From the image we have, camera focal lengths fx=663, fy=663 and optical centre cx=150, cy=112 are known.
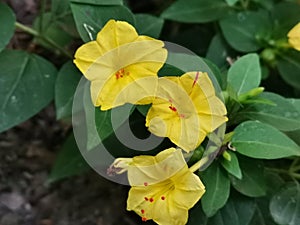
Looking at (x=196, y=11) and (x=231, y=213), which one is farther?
(x=196, y=11)

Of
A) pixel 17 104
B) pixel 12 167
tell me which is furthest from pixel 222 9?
pixel 12 167

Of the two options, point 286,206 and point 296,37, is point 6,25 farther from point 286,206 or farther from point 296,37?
point 286,206

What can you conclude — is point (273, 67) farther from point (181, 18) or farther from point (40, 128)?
point (40, 128)

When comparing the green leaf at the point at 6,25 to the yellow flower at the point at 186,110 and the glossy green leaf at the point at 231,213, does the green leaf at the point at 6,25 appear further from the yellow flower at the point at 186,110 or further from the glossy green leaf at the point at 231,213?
the glossy green leaf at the point at 231,213

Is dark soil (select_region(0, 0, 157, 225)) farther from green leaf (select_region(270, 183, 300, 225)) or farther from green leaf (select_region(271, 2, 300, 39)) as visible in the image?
green leaf (select_region(271, 2, 300, 39))

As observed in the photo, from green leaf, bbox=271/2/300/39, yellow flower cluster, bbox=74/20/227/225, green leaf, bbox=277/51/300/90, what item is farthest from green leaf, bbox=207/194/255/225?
green leaf, bbox=271/2/300/39

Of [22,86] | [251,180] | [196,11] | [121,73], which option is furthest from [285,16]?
[22,86]
